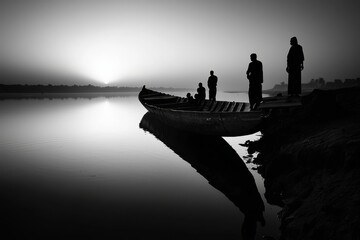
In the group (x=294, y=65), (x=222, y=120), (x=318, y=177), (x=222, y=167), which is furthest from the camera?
(x=294, y=65)

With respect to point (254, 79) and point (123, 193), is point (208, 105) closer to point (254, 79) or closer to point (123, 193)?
point (254, 79)

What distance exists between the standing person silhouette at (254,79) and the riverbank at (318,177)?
205cm

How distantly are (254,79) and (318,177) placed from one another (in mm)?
6280

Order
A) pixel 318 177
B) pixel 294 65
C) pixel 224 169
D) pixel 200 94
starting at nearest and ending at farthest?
pixel 318 177
pixel 224 169
pixel 294 65
pixel 200 94

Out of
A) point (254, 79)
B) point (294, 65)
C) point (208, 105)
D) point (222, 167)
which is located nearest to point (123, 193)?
point (222, 167)

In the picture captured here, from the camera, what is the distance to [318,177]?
17.4 ft

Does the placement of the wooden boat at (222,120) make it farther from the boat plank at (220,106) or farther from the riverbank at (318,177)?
the riverbank at (318,177)

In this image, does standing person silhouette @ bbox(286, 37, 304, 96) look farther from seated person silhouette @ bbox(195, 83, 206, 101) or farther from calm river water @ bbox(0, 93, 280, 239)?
seated person silhouette @ bbox(195, 83, 206, 101)

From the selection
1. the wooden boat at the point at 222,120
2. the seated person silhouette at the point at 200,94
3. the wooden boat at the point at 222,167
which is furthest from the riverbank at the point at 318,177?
the seated person silhouette at the point at 200,94

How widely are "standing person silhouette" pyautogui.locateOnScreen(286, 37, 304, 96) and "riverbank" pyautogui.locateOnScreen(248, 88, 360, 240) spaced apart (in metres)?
1.02

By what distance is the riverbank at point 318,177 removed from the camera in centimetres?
368

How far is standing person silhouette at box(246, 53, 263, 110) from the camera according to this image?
10.6 metres

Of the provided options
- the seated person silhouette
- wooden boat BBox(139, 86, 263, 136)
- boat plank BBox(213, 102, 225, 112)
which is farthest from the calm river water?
the seated person silhouette

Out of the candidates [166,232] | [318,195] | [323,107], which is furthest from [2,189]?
[323,107]
